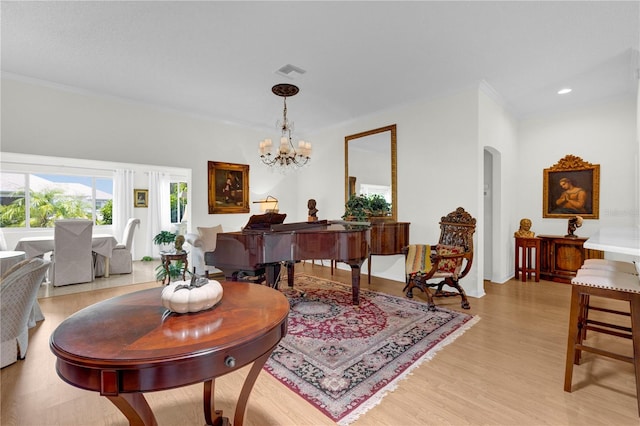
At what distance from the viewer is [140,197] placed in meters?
7.21

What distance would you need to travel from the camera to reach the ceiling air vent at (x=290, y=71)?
3.42m

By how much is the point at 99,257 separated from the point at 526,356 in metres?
6.22

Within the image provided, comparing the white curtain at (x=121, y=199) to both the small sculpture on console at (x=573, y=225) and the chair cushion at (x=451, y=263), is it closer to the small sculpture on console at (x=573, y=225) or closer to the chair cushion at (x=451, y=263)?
the chair cushion at (x=451, y=263)

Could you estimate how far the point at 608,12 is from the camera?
2.44 meters

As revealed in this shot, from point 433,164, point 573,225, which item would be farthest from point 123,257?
point 573,225

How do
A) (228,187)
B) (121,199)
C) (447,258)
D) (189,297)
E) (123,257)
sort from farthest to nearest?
(121,199), (228,187), (123,257), (447,258), (189,297)

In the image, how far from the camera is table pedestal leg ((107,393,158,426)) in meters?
0.98

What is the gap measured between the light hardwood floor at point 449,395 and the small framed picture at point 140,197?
513 cm

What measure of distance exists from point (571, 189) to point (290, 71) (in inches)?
189

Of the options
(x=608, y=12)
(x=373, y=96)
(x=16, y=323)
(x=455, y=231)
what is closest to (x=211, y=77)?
(x=373, y=96)

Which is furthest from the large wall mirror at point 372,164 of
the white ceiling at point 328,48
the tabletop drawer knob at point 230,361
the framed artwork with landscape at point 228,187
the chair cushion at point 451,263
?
the tabletop drawer knob at point 230,361

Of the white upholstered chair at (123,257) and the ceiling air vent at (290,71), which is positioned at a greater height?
the ceiling air vent at (290,71)

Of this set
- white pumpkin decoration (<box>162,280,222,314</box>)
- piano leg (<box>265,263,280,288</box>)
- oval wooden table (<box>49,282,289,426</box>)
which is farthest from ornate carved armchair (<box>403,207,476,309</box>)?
white pumpkin decoration (<box>162,280,222,314</box>)

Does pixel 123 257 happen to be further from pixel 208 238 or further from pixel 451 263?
pixel 451 263
